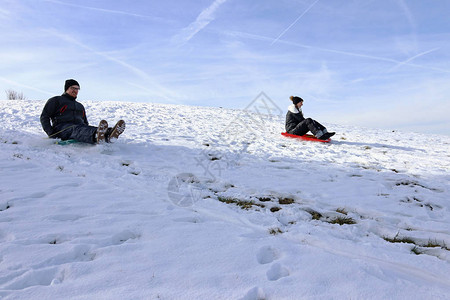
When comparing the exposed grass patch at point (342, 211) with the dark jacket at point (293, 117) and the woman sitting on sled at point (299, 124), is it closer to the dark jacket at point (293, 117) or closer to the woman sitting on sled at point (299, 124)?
the woman sitting on sled at point (299, 124)

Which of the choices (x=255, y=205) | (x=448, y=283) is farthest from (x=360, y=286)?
(x=255, y=205)

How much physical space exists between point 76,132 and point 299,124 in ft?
22.8

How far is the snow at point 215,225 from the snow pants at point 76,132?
26 cm

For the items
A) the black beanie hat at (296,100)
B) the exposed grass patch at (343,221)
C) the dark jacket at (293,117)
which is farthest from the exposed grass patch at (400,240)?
the black beanie hat at (296,100)

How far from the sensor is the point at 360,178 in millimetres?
5621

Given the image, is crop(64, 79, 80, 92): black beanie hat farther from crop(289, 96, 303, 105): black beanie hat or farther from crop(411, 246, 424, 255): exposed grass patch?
crop(411, 246, 424, 255): exposed grass patch

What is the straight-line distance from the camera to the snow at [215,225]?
7.17 feet

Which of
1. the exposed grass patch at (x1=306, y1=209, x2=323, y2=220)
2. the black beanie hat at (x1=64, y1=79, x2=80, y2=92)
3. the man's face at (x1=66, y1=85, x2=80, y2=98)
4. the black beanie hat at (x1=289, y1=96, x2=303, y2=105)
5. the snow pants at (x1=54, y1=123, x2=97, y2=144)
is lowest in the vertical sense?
the exposed grass patch at (x1=306, y1=209, x2=323, y2=220)

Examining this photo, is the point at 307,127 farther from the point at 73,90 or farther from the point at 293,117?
the point at 73,90

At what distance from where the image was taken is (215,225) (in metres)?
3.30

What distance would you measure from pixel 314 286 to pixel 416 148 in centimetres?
913

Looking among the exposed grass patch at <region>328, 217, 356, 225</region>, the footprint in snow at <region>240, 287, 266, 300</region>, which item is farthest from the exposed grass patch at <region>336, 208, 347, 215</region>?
the footprint in snow at <region>240, 287, 266, 300</region>

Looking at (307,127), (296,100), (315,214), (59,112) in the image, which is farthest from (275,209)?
(296,100)

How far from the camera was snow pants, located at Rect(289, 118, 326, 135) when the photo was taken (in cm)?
925
